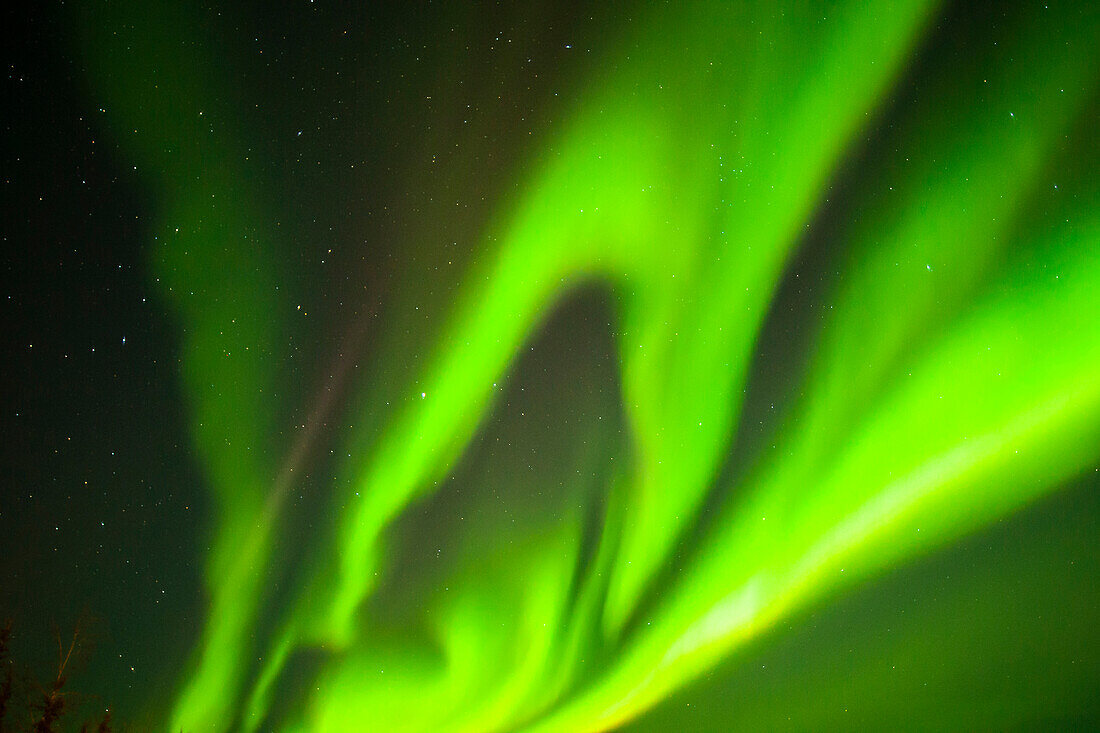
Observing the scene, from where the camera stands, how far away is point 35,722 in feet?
15.3

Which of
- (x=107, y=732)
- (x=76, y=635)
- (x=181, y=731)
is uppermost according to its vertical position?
(x=76, y=635)

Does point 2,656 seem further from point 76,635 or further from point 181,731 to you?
point 181,731

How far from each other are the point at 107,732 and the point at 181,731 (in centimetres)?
77

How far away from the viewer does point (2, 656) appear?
421cm

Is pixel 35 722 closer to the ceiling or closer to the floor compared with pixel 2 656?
closer to the floor

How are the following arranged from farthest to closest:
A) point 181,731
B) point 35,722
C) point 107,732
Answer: point 35,722 < point 107,732 < point 181,731

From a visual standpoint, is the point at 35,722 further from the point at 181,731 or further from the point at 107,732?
the point at 181,731

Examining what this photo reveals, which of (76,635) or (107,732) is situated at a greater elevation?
(76,635)

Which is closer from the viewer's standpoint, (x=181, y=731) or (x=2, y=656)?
(x=181, y=731)

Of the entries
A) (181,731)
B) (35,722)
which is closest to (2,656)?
(35,722)

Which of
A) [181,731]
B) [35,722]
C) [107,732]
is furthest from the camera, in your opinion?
[35,722]

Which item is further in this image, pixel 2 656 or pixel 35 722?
pixel 35 722

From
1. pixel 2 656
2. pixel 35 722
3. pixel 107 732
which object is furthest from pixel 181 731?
pixel 35 722

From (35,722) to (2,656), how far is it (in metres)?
0.80
